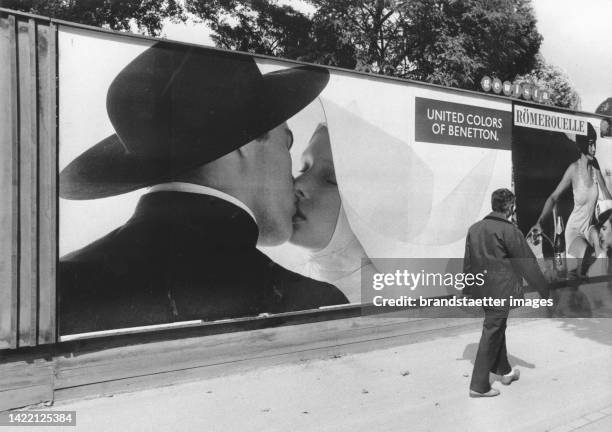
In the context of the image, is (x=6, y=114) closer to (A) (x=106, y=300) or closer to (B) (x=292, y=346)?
(A) (x=106, y=300)

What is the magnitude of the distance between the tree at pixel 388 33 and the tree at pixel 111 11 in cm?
128

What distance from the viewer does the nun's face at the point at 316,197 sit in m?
5.68

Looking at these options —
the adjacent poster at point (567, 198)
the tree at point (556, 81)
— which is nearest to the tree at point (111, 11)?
the adjacent poster at point (567, 198)

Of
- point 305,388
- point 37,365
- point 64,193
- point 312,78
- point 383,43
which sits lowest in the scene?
point 305,388

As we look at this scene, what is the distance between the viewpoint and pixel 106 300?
459 cm

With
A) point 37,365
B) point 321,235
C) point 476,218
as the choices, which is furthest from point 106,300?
point 476,218

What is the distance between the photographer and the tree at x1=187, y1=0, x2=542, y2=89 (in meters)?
18.6

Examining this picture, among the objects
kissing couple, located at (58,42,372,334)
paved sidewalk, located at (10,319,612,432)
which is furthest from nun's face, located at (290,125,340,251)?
paved sidewalk, located at (10,319,612,432)

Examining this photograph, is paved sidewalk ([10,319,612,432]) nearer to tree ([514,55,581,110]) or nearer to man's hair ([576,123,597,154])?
man's hair ([576,123,597,154])

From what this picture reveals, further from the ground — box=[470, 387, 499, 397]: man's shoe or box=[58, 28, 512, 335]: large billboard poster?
box=[58, 28, 512, 335]: large billboard poster

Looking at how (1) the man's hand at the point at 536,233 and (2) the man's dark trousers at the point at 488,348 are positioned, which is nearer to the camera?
(2) the man's dark trousers at the point at 488,348

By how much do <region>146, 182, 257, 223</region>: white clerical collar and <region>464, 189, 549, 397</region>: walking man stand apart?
2.27m

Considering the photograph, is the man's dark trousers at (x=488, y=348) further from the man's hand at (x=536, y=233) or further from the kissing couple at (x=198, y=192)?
the man's hand at (x=536, y=233)

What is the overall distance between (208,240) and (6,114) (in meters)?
2.01
